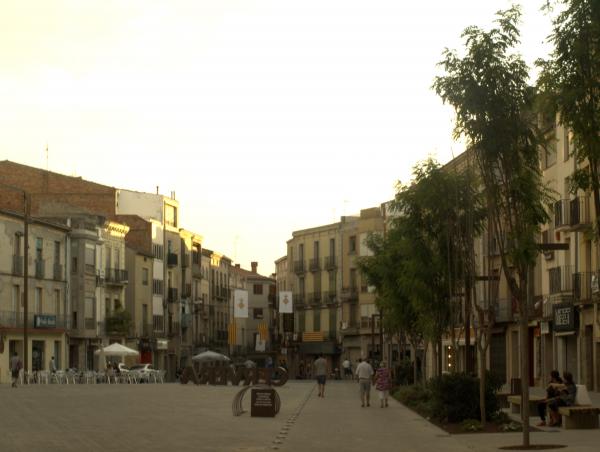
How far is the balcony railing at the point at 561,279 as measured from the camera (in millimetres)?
56094

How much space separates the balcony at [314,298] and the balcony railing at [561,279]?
69933 millimetres

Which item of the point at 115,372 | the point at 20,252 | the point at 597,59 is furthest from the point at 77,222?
the point at 597,59

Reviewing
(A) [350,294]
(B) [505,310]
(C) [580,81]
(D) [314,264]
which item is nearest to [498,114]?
(C) [580,81]

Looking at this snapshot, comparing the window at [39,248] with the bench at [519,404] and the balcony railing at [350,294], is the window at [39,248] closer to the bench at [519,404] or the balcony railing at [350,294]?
the balcony railing at [350,294]

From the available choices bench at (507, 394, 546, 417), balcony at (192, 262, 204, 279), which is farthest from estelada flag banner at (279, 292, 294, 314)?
bench at (507, 394, 546, 417)

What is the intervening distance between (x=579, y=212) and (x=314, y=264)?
76.1 metres

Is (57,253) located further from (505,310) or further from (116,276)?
(505,310)

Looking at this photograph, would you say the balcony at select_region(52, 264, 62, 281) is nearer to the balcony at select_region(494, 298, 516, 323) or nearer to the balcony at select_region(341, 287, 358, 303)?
the balcony at select_region(494, 298, 516, 323)

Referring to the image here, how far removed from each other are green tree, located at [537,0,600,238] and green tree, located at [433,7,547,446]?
14.7 feet

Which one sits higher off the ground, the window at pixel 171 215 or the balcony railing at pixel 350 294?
the window at pixel 171 215

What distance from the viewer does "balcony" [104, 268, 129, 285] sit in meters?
98.1

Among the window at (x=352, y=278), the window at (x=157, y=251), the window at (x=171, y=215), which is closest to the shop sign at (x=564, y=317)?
the window at (x=157, y=251)

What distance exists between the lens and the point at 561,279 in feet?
187

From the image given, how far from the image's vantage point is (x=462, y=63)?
24.3 meters
